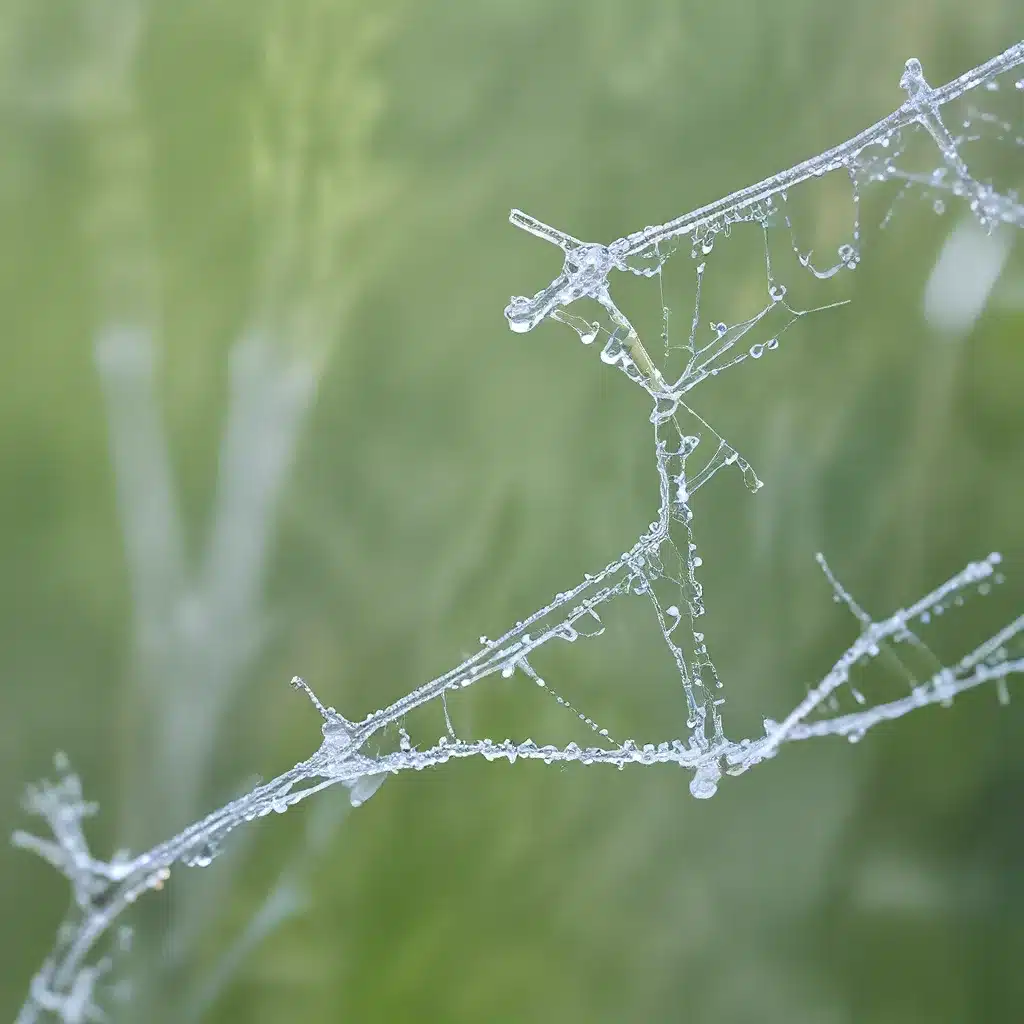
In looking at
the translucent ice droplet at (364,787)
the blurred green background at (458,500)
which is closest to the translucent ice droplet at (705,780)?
the blurred green background at (458,500)

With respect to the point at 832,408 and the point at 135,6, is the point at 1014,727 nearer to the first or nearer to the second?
the point at 832,408

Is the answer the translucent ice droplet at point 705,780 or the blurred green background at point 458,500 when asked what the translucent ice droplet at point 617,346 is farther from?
the translucent ice droplet at point 705,780

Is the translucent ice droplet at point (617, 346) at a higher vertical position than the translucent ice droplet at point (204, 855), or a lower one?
higher

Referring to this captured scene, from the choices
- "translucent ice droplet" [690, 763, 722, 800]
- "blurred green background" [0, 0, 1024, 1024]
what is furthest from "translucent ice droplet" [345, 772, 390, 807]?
"translucent ice droplet" [690, 763, 722, 800]

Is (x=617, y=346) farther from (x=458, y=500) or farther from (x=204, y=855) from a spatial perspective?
(x=204, y=855)

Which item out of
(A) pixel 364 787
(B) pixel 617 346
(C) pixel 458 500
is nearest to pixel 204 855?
(A) pixel 364 787

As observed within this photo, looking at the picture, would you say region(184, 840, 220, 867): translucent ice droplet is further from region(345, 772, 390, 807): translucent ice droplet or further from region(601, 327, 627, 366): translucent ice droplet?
region(601, 327, 627, 366): translucent ice droplet

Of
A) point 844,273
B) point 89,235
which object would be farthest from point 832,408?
point 89,235

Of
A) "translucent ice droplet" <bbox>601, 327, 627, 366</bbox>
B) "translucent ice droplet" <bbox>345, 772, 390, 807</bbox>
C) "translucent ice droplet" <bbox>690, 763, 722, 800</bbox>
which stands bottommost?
"translucent ice droplet" <bbox>345, 772, 390, 807</bbox>

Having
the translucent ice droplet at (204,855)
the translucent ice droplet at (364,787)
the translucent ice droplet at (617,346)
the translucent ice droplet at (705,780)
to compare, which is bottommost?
the translucent ice droplet at (204,855)
